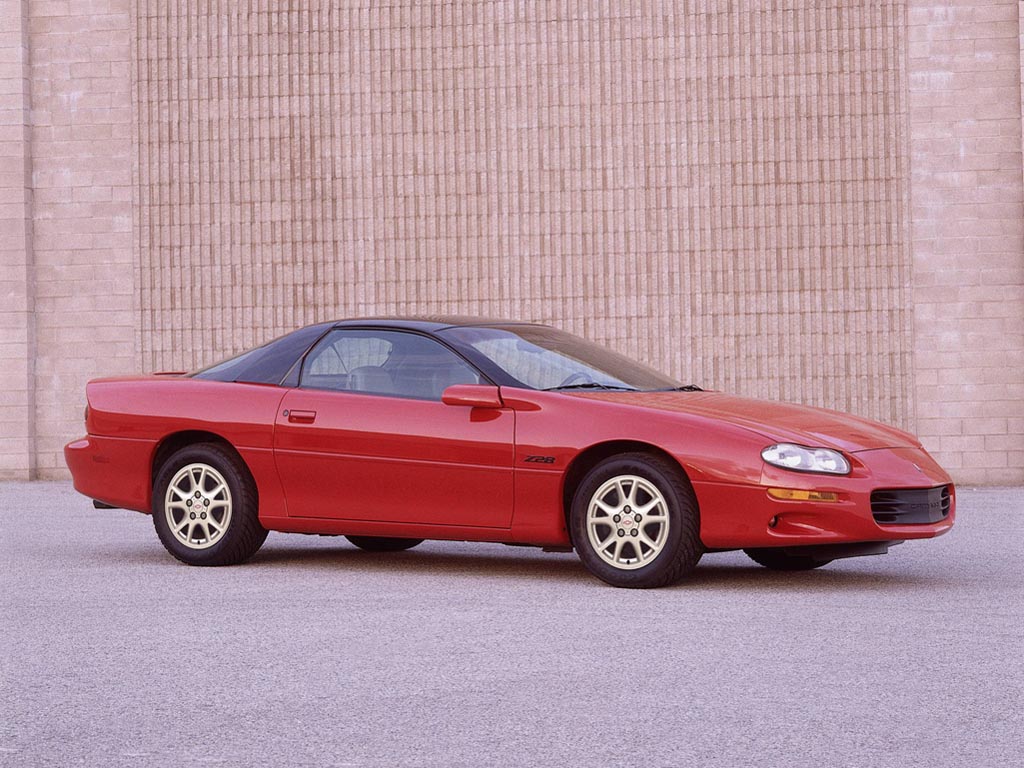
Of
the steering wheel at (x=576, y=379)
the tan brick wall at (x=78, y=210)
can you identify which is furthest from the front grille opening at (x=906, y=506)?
the tan brick wall at (x=78, y=210)

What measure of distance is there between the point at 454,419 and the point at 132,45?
986 cm

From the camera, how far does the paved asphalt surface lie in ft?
14.6

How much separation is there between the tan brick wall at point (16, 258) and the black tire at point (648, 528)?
10.0 meters

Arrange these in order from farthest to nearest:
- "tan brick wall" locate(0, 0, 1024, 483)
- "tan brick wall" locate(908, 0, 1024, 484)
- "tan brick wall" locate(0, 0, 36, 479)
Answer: "tan brick wall" locate(0, 0, 36, 479)
"tan brick wall" locate(0, 0, 1024, 483)
"tan brick wall" locate(908, 0, 1024, 484)

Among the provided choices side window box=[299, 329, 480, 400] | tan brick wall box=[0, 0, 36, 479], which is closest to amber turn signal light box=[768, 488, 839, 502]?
side window box=[299, 329, 480, 400]

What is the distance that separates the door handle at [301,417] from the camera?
8477mm

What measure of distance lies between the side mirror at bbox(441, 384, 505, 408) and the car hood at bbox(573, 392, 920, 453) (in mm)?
400

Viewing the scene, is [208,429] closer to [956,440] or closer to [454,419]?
[454,419]

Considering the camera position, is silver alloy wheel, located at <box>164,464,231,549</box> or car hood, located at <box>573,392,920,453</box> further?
silver alloy wheel, located at <box>164,464,231,549</box>

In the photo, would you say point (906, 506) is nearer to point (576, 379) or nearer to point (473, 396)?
point (576, 379)

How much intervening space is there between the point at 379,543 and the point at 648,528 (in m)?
2.52

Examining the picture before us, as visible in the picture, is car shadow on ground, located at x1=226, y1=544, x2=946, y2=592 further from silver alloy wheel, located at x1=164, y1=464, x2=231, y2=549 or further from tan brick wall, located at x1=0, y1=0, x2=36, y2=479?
tan brick wall, located at x1=0, y1=0, x2=36, y2=479

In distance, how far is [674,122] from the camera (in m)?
15.7

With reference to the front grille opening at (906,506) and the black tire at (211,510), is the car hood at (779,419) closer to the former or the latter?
the front grille opening at (906,506)
